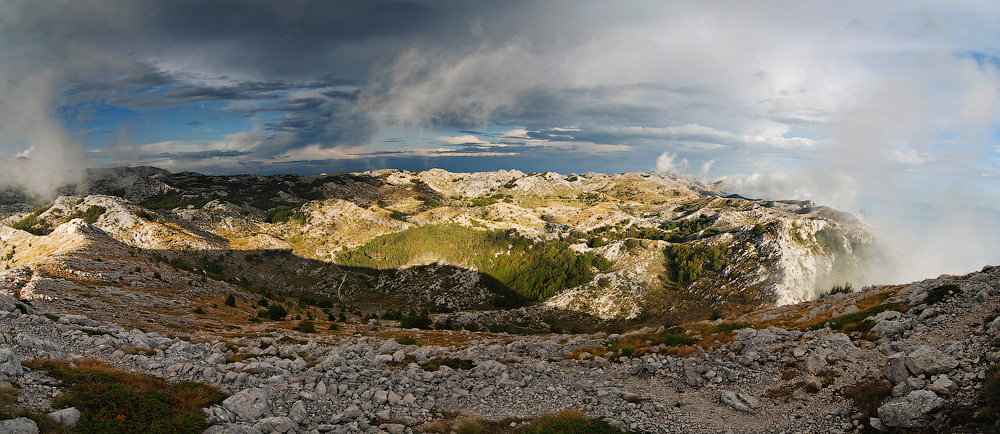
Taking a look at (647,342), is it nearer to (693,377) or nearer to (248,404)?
(693,377)

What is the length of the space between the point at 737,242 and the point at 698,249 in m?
17.5

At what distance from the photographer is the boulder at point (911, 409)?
13.8 metres

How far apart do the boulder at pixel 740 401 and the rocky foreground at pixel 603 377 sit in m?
0.12

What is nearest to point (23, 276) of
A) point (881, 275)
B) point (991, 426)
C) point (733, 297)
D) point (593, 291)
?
point (991, 426)

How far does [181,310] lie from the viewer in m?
48.3

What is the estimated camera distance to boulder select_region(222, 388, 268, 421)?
15.9m

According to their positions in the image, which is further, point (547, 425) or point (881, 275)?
point (881, 275)

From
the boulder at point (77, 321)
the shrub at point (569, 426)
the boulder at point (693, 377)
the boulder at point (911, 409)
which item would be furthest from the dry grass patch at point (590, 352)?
the boulder at point (77, 321)

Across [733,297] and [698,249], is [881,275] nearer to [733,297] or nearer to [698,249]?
[698,249]

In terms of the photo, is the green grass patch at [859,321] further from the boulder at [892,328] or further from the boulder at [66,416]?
the boulder at [66,416]

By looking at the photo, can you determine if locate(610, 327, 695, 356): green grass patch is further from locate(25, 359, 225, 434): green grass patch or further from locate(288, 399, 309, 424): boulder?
locate(25, 359, 225, 434): green grass patch

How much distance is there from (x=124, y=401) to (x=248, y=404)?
4143 millimetres

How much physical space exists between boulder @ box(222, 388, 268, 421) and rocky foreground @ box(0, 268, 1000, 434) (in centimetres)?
5

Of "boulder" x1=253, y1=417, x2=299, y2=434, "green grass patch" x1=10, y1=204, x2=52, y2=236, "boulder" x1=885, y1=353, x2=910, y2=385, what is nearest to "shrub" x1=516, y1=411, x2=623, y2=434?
"boulder" x1=253, y1=417, x2=299, y2=434
